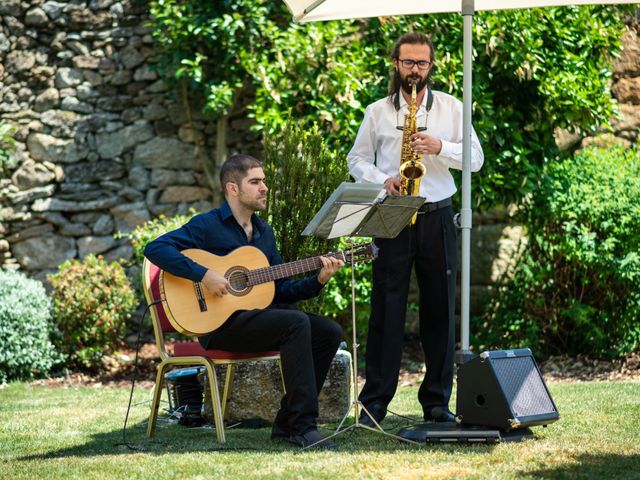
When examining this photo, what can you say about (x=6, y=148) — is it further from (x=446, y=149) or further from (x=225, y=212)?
(x=446, y=149)

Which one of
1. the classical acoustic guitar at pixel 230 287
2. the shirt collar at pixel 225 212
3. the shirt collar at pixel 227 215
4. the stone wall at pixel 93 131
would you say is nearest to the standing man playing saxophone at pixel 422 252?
the classical acoustic guitar at pixel 230 287

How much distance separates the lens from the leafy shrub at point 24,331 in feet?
25.3

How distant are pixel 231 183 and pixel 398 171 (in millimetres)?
904

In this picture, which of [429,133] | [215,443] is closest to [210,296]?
[215,443]

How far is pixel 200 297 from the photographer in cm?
462

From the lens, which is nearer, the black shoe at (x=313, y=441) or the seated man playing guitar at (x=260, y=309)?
the black shoe at (x=313, y=441)

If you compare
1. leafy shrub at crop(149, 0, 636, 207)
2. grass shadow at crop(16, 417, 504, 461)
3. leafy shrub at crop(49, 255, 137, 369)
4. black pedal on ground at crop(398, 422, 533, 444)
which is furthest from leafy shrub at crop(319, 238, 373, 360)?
black pedal on ground at crop(398, 422, 533, 444)

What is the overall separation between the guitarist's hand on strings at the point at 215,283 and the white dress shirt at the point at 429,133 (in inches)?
39.2

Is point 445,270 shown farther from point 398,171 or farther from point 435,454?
point 435,454

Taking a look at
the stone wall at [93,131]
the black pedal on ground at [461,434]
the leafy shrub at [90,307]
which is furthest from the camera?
the stone wall at [93,131]

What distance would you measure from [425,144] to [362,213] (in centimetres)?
58

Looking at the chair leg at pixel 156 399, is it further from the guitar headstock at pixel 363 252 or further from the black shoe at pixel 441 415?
the black shoe at pixel 441 415

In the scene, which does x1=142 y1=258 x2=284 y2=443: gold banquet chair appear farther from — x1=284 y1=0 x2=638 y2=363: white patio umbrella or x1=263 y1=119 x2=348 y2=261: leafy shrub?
x1=263 y1=119 x2=348 y2=261: leafy shrub

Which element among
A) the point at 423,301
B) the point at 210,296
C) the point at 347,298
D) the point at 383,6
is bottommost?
the point at 347,298
